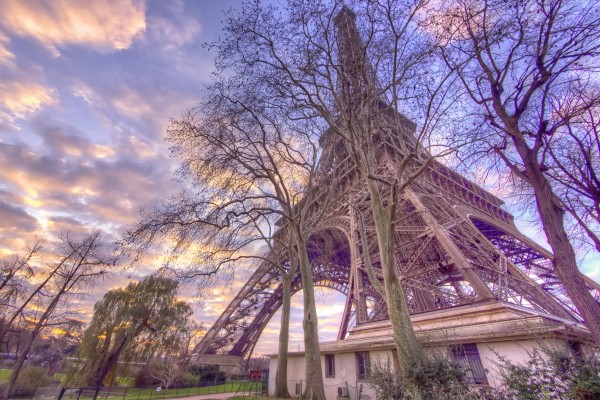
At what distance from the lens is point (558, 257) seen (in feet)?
19.2

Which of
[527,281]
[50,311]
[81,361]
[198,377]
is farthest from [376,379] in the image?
[198,377]

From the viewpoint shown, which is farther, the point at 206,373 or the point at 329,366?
the point at 206,373

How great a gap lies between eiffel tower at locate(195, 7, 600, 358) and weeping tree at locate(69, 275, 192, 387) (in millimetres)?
3503

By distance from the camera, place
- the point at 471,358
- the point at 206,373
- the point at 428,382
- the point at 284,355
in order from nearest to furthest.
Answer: the point at 428,382, the point at 471,358, the point at 284,355, the point at 206,373

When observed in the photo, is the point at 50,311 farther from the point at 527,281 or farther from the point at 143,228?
the point at 527,281

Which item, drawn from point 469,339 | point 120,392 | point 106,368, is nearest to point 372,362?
point 469,339

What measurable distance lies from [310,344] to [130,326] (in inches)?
751

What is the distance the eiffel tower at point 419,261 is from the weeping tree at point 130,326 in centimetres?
350

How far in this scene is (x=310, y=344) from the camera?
1084 centimetres

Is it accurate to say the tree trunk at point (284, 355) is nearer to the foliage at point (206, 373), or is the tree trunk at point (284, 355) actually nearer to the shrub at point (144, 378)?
the shrub at point (144, 378)

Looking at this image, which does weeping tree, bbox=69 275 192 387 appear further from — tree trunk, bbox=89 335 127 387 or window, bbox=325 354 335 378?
window, bbox=325 354 335 378


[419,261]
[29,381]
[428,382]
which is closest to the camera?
[428,382]

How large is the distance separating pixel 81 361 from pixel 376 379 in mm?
24052

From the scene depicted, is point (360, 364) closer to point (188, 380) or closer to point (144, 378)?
point (188, 380)
